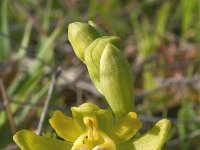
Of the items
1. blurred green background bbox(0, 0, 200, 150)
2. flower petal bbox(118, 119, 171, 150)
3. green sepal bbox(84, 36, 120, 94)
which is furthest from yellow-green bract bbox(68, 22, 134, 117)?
blurred green background bbox(0, 0, 200, 150)

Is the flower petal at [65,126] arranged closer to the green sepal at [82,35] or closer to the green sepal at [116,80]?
the green sepal at [116,80]

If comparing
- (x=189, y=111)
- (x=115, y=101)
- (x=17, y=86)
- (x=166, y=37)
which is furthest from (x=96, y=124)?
(x=166, y=37)

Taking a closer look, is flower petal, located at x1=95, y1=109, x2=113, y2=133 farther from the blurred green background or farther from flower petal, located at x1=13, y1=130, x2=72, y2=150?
the blurred green background

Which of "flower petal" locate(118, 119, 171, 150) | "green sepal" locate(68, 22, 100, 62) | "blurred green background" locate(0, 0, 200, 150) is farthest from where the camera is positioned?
"blurred green background" locate(0, 0, 200, 150)

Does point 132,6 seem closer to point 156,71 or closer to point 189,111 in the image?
point 156,71

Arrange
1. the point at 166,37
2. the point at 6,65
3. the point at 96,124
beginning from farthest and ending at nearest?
the point at 166,37 → the point at 6,65 → the point at 96,124


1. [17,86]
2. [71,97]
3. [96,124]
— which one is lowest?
[71,97]
